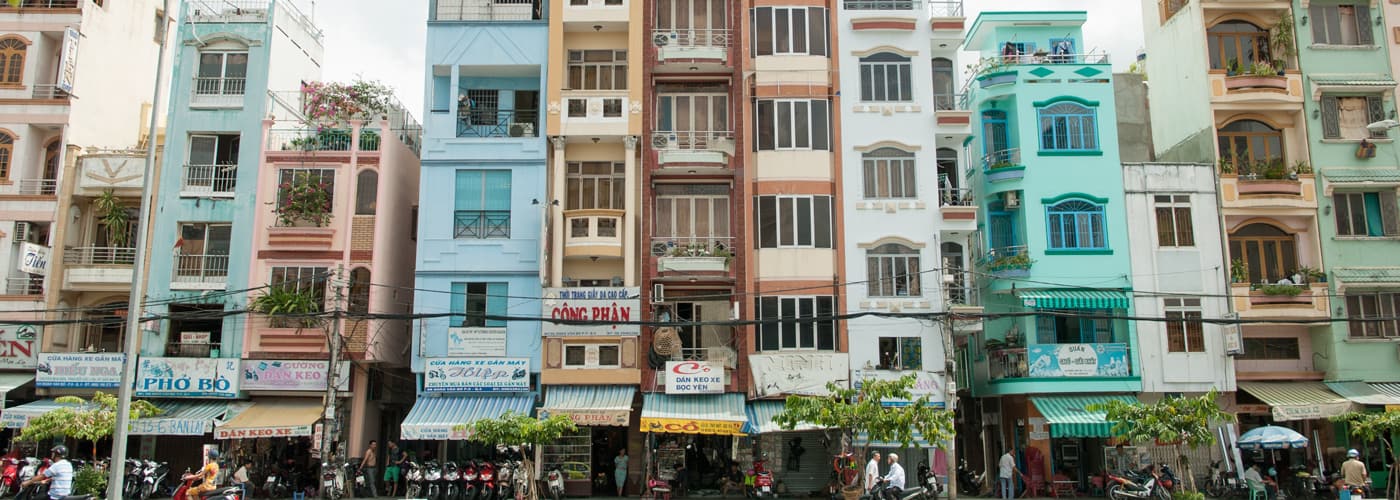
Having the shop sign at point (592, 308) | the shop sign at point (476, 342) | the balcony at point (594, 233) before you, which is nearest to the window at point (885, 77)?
the balcony at point (594, 233)

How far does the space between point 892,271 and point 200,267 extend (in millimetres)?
22055

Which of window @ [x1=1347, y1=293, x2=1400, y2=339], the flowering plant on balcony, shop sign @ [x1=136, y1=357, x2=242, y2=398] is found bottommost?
shop sign @ [x1=136, y1=357, x2=242, y2=398]

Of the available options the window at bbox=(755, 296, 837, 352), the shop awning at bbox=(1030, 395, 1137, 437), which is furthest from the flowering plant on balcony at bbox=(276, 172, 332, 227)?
the shop awning at bbox=(1030, 395, 1137, 437)

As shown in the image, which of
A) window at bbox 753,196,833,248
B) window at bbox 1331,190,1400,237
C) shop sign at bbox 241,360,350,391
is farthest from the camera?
window at bbox 1331,190,1400,237

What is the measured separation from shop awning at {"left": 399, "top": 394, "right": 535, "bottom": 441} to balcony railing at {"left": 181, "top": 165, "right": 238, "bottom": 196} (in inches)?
390

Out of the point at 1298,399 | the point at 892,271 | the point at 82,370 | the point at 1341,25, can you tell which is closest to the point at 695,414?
the point at 892,271

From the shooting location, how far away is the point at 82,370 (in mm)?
32688

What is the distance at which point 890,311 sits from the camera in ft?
107

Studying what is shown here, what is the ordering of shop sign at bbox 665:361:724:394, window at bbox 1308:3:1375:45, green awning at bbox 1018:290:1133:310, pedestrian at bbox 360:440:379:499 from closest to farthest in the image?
pedestrian at bbox 360:440:379:499
shop sign at bbox 665:361:724:394
green awning at bbox 1018:290:1133:310
window at bbox 1308:3:1375:45

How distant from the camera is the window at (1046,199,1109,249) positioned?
34.1 meters

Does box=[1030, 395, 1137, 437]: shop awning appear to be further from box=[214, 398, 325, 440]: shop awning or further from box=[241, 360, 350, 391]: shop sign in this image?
box=[214, 398, 325, 440]: shop awning

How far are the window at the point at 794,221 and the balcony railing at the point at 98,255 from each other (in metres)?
20.6

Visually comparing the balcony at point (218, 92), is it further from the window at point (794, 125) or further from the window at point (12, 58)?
the window at point (794, 125)

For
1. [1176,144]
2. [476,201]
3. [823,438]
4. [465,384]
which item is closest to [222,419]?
[465,384]
